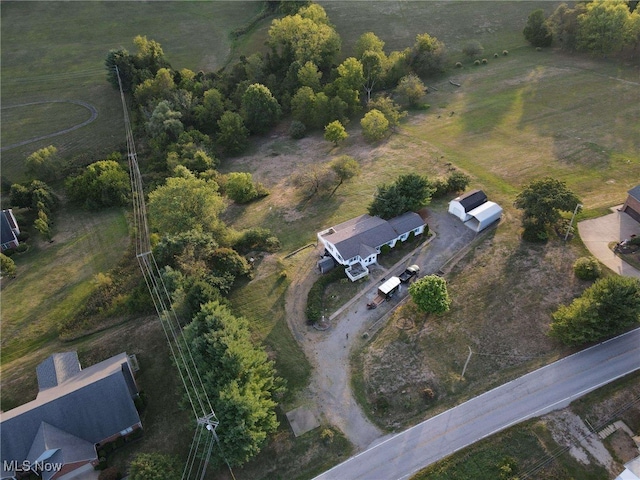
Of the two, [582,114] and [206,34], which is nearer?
[582,114]

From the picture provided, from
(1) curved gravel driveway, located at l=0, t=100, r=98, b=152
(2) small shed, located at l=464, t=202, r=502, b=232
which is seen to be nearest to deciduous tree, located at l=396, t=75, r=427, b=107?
(2) small shed, located at l=464, t=202, r=502, b=232

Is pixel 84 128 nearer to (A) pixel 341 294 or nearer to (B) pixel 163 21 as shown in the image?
(B) pixel 163 21

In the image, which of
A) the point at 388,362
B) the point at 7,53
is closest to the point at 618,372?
the point at 388,362

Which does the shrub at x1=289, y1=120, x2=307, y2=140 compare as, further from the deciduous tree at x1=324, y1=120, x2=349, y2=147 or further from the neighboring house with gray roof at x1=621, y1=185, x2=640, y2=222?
the neighboring house with gray roof at x1=621, y1=185, x2=640, y2=222

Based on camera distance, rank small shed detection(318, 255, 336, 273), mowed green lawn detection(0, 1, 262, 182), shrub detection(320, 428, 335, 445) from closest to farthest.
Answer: shrub detection(320, 428, 335, 445)
small shed detection(318, 255, 336, 273)
mowed green lawn detection(0, 1, 262, 182)

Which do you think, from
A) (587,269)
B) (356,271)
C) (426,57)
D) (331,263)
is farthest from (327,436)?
(426,57)

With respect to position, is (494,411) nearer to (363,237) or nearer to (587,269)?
(587,269)
